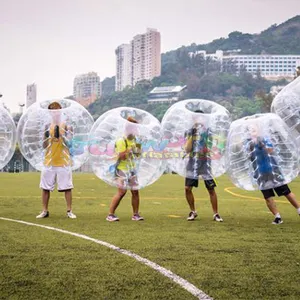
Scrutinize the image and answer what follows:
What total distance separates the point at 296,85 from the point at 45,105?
4205 mm

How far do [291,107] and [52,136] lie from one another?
390 centimetres

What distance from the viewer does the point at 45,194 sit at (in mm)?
11125

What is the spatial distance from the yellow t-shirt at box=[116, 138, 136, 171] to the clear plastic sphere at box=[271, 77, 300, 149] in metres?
2.36

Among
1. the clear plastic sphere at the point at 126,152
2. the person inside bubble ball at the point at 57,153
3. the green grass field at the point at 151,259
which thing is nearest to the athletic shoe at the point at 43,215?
the green grass field at the point at 151,259

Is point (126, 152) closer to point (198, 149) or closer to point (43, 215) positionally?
point (198, 149)

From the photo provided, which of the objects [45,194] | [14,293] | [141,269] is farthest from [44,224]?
[14,293]

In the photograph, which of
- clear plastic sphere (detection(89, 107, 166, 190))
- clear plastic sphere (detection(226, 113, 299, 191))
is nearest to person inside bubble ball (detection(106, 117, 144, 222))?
clear plastic sphere (detection(89, 107, 166, 190))

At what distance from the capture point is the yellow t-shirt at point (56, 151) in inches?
432

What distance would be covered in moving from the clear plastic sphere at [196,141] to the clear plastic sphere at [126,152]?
0.23m

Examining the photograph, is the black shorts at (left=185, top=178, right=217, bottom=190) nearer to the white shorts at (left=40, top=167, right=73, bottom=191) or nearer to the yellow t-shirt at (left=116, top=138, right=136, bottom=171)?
the yellow t-shirt at (left=116, top=138, right=136, bottom=171)

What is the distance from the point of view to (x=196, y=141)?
1059 cm

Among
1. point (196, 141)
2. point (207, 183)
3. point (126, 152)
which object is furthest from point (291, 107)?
point (126, 152)

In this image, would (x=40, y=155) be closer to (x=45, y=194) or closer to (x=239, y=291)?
(x=45, y=194)

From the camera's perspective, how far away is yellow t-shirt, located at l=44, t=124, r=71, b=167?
10961 mm
